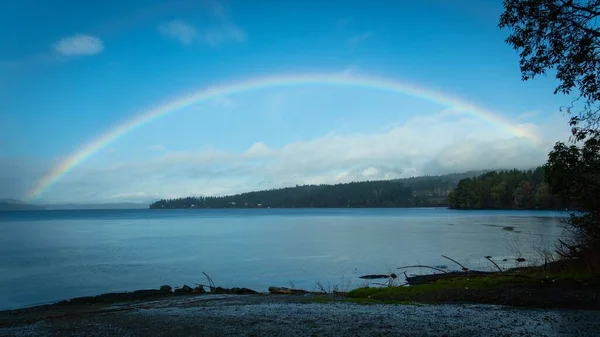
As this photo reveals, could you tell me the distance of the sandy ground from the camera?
9781mm

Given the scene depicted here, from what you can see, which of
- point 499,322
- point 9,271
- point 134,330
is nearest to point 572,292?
point 499,322

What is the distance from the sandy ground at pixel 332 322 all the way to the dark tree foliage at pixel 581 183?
7.31 m

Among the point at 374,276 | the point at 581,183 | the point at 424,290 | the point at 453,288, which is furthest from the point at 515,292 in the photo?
the point at 374,276

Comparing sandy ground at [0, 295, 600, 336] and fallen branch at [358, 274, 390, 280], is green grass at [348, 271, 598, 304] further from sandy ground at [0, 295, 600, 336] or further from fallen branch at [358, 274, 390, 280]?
fallen branch at [358, 274, 390, 280]

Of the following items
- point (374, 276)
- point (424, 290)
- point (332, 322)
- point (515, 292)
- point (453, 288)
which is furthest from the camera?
point (374, 276)

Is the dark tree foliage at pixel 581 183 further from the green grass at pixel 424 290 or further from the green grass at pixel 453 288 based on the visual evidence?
the green grass at pixel 424 290

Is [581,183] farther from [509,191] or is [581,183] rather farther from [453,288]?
[509,191]

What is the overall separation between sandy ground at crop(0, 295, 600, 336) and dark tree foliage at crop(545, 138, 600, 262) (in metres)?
7.31

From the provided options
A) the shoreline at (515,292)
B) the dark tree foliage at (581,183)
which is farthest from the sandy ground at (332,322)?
the dark tree foliage at (581,183)

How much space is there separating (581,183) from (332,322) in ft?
40.9

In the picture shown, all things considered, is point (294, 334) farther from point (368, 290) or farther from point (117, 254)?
point (117, 254)

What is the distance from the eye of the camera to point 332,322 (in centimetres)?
1095

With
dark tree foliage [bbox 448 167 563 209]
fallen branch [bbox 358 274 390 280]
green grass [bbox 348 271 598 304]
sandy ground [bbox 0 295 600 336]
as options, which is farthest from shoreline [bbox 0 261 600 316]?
dark tree foliage [bbox 448 167 563 209]

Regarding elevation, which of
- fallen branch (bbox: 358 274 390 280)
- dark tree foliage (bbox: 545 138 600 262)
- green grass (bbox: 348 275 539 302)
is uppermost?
dark tree foliage (bbox: 545 138 600 262)
